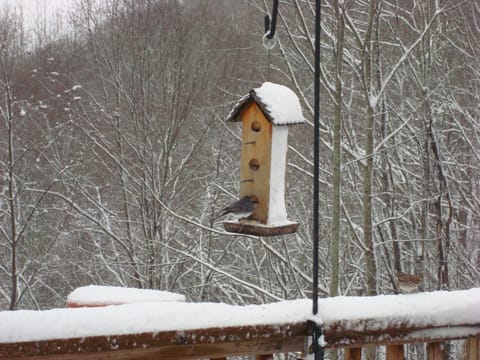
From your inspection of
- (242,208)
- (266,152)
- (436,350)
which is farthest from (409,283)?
(266,152)

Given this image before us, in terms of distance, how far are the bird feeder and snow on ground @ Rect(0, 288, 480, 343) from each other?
2.96 feet

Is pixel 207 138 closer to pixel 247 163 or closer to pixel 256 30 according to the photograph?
pixel 256 30

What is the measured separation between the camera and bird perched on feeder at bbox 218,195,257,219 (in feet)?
8.70

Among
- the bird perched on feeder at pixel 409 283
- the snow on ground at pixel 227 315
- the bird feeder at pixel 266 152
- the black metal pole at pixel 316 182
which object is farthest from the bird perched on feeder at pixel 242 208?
the black metal pole at pixel 316 182

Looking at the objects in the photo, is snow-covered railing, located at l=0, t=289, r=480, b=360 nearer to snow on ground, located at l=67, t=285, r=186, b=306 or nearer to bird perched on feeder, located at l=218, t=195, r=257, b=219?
snow on ground, located at l=67, t=285, r=186, b=306

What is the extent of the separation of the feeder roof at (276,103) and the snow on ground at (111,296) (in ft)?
3.23

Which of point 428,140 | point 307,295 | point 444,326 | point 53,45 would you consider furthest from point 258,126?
point 53,45

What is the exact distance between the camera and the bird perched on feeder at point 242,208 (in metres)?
2.65

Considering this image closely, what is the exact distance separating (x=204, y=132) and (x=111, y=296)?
6130mm

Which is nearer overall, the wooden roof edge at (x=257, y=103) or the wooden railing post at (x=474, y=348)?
the wooden railing post at (x=474, y=348)

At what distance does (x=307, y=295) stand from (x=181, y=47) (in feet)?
12.7

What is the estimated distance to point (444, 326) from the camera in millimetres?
1782

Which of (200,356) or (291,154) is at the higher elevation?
(291,154)

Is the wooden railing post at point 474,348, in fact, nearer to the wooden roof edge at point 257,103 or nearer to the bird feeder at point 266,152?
the bird feeder at point 266,152
